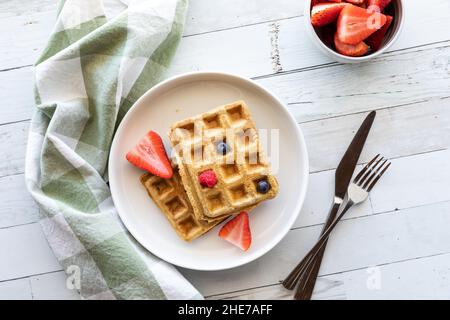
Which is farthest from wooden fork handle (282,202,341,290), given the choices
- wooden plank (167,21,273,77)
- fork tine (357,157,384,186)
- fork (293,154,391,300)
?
wooden plank (167,21,273,77)

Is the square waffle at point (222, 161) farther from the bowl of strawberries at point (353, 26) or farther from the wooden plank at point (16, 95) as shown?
the wooden plank at point (16, 95)

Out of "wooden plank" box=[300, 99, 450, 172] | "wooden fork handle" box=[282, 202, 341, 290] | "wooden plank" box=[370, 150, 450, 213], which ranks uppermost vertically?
"wooden plank" box=[300, 99, 450, 172]

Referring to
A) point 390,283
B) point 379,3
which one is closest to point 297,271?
point 390,283

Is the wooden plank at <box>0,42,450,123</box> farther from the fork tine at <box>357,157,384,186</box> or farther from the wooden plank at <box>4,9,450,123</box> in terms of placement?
the fork tine at <box>357,157,384,186</box>

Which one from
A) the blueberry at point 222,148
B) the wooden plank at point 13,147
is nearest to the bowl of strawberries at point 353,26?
the blueberry at point 222,148

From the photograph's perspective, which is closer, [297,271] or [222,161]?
[222,161]

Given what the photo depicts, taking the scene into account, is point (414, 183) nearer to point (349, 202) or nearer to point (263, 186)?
point (349, 202)
